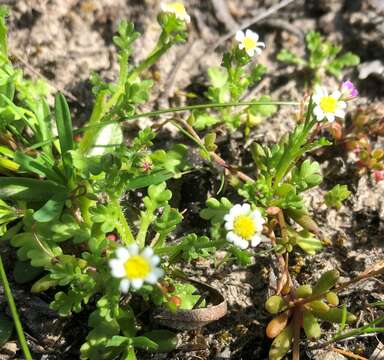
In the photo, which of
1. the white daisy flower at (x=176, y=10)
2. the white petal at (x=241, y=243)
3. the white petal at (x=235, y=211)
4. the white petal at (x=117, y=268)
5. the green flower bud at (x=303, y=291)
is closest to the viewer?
the white petal at (x=117, y=268)

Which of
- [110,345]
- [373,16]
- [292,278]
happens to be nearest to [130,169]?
[110,345]

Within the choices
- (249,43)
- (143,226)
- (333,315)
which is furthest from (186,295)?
(249,43)

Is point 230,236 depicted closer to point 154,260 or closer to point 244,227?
point 244,227

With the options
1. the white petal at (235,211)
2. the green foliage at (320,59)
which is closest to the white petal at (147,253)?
the white petal at (235,211)

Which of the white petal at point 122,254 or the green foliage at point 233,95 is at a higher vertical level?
the green foliage at point 233,95

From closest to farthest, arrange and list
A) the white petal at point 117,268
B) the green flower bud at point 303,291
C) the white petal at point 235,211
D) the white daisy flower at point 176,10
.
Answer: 1. the white petal at point 117,268
2. the white petal at point 235,211
3. the green flower bud at point 303,291
4. the white daisy flower at point 176,10

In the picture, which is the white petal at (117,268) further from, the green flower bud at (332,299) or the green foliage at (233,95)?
the green foliage at (233,95)

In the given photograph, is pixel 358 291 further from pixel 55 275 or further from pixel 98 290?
pixel 55 275

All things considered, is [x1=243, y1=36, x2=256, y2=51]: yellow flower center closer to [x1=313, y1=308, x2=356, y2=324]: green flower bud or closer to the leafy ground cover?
the leafy ground cover
